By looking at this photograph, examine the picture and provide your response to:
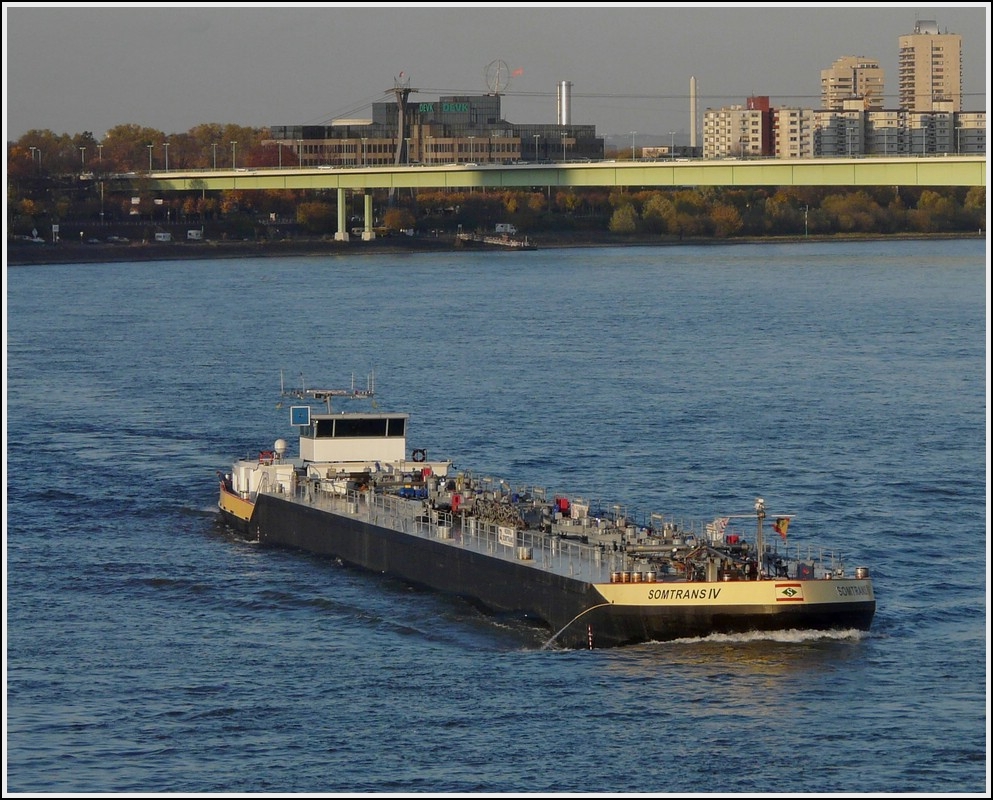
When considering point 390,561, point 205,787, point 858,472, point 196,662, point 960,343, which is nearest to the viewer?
point 205,787

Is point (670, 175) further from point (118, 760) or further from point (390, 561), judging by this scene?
point (118, 760)

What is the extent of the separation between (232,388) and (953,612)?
4920 centimetres

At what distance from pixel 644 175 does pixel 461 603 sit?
Answer: 4468 inches

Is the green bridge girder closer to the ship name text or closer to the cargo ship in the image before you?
the cargo ship

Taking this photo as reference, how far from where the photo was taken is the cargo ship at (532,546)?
141 feet

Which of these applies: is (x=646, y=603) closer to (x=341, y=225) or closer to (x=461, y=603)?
(x=461, y=603)

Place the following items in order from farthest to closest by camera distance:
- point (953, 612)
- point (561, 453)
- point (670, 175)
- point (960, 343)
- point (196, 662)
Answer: point (670, 175)
point (960, 343)
point (561, 453)
point (953, 612)
point (196, 662)

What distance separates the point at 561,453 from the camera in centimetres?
7144

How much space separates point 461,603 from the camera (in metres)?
48.7

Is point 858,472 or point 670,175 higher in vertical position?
point 670,175

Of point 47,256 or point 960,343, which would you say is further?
point 47,256

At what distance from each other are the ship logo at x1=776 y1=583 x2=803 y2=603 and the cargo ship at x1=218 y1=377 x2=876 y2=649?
3cm

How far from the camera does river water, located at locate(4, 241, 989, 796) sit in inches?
1446

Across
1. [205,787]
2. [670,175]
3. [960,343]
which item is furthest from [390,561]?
[670,175]
